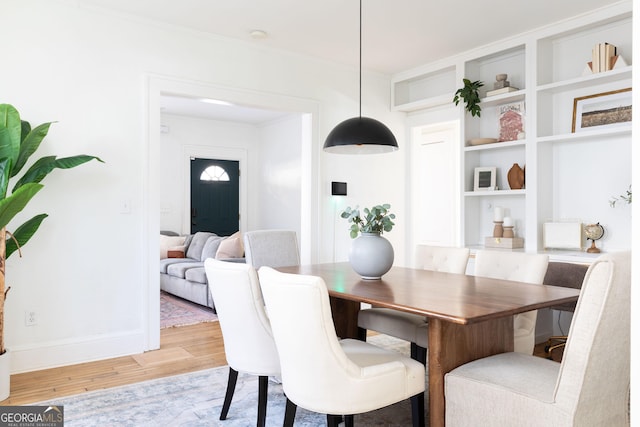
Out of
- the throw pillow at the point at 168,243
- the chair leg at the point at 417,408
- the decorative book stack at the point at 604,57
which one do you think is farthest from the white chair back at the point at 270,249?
the throw pillow at the point at 168,243

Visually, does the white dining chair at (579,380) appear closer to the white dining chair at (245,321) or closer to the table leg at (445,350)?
the table leg at (445,350)

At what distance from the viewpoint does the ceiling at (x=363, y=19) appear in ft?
12.0

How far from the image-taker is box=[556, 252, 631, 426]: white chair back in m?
1.58

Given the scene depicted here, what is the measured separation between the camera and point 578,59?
4.16 meters

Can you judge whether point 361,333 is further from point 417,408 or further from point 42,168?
point 42,168

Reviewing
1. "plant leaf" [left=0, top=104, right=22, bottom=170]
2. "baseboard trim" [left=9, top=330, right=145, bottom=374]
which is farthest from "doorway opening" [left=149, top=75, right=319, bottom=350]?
"plant leaf" [left=0, top=104, right=22, bottom=170]

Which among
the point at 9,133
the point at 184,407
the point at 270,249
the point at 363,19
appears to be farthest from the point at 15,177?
the point at 363,19

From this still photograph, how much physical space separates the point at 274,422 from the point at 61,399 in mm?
1307

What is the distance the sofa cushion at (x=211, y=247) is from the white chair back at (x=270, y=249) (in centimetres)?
256

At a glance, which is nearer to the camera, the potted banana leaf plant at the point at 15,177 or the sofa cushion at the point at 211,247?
the potted banana leaf plant at the point at 15,177

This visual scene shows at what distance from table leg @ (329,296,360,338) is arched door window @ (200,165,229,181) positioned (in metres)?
5.30

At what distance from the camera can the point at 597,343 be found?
1632mm

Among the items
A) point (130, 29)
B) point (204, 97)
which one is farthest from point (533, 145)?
point (130, 29)

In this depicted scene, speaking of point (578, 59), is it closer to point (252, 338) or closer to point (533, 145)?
point (533, 145)
